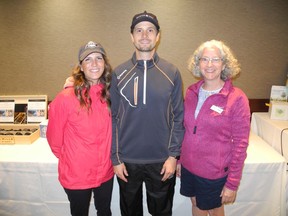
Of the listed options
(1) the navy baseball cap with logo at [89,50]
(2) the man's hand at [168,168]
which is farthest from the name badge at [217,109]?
(1) the navy baseball cap with logo at [89,50]

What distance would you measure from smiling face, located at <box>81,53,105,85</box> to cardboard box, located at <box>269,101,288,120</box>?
1.58 meters

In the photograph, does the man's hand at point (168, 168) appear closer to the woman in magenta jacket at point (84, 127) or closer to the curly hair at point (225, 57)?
the woman in magenta jacket at point (84, 127)

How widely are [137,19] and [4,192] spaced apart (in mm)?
1543

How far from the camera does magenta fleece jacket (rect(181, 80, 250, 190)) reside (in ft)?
3.51

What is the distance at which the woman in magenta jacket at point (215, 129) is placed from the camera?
1079 millimetres

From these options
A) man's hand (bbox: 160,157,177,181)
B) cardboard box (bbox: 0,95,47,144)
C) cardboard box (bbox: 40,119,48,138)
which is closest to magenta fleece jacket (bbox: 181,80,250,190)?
man's hand (bbox: 160,157,177,181)

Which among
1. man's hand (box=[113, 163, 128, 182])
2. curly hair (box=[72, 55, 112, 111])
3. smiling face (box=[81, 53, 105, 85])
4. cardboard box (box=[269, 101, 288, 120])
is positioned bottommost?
man's hand (box=[113, 163, 128, 182])

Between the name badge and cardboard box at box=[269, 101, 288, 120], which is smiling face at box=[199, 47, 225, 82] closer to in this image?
the name badge

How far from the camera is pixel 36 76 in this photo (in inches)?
83.0

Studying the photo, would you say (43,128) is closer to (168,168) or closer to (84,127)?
(84,127)

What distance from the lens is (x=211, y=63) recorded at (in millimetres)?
1101

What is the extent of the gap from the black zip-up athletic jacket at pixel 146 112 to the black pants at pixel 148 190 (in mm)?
60

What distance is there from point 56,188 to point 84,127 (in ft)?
2.26

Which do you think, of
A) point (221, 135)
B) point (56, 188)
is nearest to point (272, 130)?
point (221, 135)
